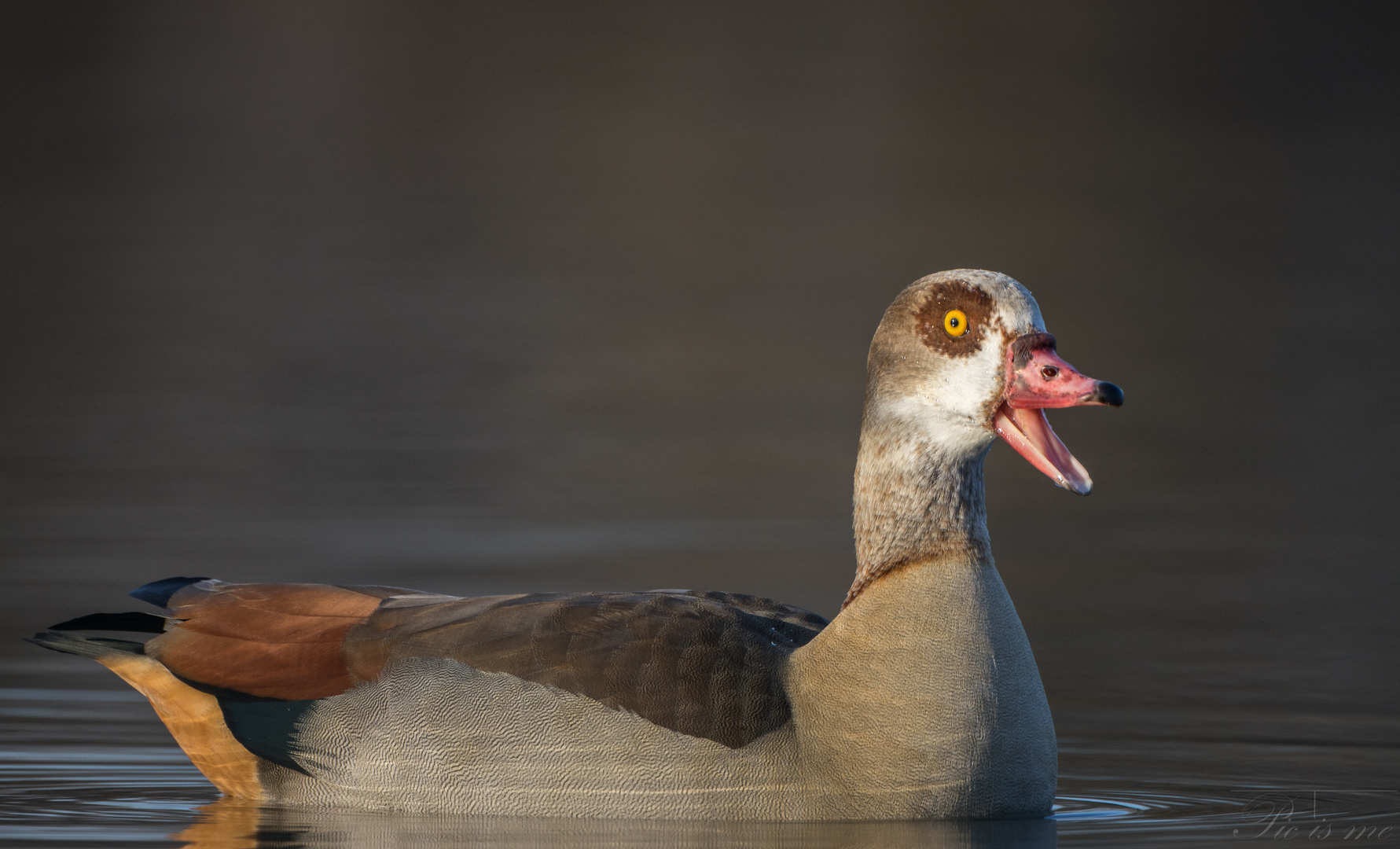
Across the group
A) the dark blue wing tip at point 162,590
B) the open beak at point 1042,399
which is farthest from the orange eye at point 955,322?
the dark blue wing tip at point 162,590

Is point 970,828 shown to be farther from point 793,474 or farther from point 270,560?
point 793,474

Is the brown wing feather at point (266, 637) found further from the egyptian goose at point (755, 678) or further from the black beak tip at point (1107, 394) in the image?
the black beak tip at point (1107, 394)

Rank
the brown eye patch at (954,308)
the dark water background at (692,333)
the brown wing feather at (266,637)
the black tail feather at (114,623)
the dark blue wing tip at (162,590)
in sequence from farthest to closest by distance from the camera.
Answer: the dark water background at (692,333) → the dark blue wing tip at (162,590) → the black tail feather at (114,623) → the brown wing feather at (266,637) → the brown eye patch at (954,308)

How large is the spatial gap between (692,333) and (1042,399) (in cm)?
1567

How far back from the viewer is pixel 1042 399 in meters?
6.65

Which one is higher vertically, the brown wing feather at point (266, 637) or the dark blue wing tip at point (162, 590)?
the dark blue wing tip at point (162, 590)

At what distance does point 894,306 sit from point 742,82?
1253 inches

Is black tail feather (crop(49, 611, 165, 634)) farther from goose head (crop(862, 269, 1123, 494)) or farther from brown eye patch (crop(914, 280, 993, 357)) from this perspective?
brown eye patch (crop(914, 280, 993, 357))

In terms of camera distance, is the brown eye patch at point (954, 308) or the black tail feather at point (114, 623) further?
the black tail feather at point (114, 623)

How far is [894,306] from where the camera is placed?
702 cm

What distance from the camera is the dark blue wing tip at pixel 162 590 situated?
7559mm

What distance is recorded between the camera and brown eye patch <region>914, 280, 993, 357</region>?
22.4 ft

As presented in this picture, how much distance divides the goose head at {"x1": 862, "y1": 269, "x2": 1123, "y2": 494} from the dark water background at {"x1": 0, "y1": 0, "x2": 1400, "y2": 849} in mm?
1301

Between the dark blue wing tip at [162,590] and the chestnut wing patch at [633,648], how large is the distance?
2.86 ft
